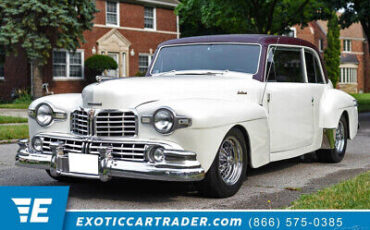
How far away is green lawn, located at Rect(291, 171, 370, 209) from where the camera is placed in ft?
16.6

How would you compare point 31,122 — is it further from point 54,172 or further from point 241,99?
point 241,99

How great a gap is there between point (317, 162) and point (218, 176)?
3271mm

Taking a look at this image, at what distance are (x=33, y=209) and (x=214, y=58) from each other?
3.29 metres

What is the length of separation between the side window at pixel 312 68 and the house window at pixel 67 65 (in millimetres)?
20175

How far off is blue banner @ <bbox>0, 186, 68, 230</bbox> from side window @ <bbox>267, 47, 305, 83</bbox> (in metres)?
3.24

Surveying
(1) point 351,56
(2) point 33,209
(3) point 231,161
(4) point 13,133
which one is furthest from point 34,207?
(1) point 351,56

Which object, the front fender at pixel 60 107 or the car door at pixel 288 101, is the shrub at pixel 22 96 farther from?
the front fender at pixel 60 107

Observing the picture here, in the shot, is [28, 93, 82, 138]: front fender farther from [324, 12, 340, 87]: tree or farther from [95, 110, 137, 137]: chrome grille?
[324, 12, 340, 87]: tree

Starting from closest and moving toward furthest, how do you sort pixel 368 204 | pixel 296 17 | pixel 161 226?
pixel 161 226
pixel 368 204
pixel 296 17

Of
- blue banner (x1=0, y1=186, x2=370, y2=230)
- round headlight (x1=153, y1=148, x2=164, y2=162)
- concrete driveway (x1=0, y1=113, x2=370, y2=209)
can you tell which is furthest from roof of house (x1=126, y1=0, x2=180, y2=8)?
blue banner (x1=0, y1=186, x2=370, y2=230)

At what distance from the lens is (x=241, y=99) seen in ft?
20.4

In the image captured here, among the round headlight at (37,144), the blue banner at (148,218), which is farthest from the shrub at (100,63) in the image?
the blue banner at (148,218)

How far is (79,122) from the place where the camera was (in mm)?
5738

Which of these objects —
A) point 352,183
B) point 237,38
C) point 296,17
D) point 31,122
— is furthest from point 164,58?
point 296,17
